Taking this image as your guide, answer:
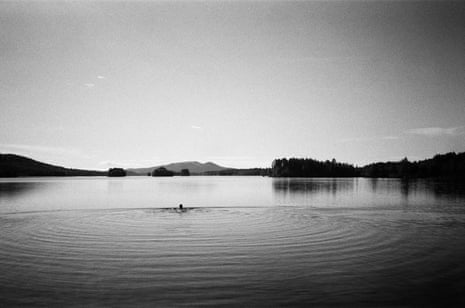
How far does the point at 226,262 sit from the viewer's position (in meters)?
16.3

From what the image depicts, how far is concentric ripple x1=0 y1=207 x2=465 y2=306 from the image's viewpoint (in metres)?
12.0

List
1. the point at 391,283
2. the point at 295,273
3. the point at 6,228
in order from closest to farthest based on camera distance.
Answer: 1. the point at 391,283
2. the point at 295,273
3. the point at 6,228

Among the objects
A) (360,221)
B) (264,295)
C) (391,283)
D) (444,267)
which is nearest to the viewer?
(264,295)

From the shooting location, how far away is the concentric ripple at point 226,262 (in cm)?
1202

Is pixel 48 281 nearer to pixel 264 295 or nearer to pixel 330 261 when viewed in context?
pixel 264 295

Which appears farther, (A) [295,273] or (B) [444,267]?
(B) [444,267]

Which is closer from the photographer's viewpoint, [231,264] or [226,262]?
Result: [231,264]

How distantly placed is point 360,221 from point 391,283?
1825 centimetres

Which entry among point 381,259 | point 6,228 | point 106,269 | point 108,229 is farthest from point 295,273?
point 6,228

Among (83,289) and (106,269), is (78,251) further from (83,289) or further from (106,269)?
(83,289)

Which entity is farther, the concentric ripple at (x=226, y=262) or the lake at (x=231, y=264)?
the concentric ripple at (x=226, y=262)

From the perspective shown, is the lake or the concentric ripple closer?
the lake

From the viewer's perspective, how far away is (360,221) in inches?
1208

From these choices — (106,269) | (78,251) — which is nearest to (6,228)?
(78,251)
